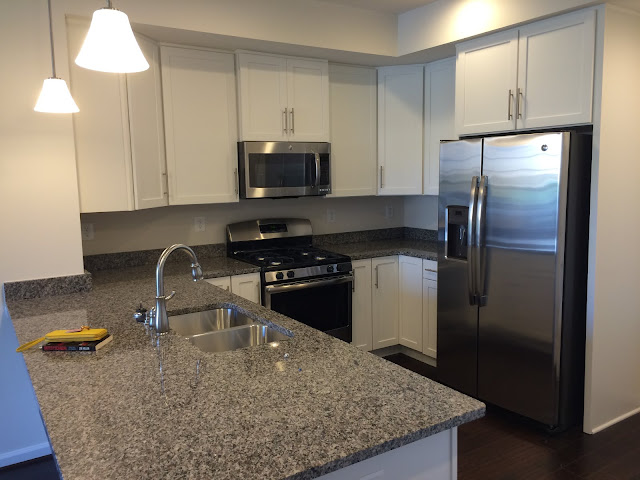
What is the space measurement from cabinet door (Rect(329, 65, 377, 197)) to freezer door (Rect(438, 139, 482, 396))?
959mm

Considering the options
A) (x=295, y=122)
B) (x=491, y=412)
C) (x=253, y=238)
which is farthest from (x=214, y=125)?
(x=491, y=412)

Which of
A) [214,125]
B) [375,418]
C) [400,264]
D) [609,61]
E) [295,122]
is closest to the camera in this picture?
[375,418]

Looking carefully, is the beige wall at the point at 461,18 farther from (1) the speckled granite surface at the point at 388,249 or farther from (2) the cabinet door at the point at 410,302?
(2) the cabinet door at the point at 410,302

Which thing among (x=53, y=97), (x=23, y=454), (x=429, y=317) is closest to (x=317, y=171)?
(x=429, y=317)

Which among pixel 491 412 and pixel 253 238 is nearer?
pixel 491 412

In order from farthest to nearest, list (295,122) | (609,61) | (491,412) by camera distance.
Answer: (295,122), (491,412), (609,61)

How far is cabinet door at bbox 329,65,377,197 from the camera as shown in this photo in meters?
4.00

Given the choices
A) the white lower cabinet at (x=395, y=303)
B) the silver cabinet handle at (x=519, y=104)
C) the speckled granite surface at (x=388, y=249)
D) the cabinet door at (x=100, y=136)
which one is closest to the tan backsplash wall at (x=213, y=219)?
the speckled granite surface at (x=388, y=249)

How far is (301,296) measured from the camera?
3.55 m

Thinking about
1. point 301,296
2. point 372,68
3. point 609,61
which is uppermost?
point 372,68

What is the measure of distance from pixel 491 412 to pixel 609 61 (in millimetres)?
2148

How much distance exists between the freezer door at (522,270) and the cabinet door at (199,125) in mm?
1719

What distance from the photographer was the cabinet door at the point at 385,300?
13.0 feet

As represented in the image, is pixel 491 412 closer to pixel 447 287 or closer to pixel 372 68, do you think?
pixel 447 287
